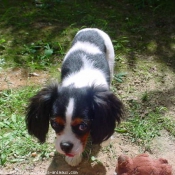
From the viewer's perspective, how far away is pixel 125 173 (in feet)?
9.15

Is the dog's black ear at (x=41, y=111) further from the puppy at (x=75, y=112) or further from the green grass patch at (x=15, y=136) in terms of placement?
the green grass patch at (x=15, y=136)

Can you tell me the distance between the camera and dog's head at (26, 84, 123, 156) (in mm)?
2723

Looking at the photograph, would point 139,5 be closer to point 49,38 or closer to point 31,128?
point 49,38

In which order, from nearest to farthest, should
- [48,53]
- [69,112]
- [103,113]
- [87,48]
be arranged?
1. [69,112]
2. [103,113]
3. [87,48]
4. [48,53]

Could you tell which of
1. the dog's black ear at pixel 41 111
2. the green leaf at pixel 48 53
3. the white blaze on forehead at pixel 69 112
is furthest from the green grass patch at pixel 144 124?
the green leaf at pixel 48 53

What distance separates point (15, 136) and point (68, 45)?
2138 mm

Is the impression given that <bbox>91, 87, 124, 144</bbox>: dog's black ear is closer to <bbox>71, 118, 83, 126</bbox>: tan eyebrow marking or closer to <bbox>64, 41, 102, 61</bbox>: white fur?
<bbox>71, 118, 83, 126</bbox>: tan eyebrow marking

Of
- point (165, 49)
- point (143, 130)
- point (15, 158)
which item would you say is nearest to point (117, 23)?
point (165, 49)

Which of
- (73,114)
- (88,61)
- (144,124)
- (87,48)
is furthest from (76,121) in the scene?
(87,48)

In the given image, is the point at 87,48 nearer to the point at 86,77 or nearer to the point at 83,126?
the point at 86,77

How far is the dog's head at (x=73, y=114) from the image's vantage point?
2723mm

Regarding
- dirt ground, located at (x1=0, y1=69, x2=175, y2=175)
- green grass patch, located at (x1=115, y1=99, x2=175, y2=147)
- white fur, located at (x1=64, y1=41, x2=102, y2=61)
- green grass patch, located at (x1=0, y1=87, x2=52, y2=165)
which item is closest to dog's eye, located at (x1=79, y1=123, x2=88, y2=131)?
dirt ground, located at (x1=0, y1=69, x2=175, y2=175)

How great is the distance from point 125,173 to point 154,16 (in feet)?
13.8

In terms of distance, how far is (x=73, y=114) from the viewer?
269cm
